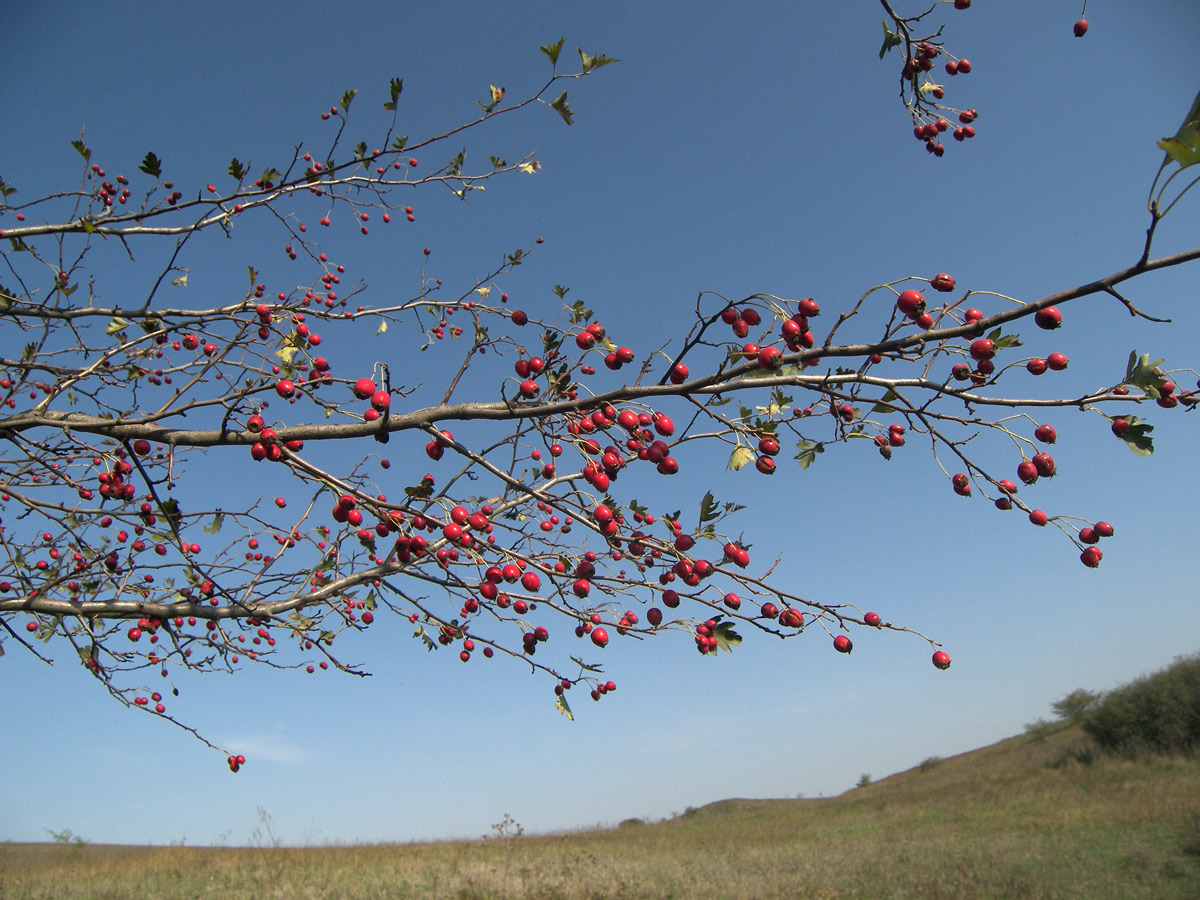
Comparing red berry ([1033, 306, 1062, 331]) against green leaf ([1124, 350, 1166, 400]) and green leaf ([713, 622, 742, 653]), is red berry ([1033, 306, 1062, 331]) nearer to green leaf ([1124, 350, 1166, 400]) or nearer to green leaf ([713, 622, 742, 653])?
green leaf ([1124, 350, 1166, 400])

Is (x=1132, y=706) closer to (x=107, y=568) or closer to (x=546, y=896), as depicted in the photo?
(x=546, y=896)

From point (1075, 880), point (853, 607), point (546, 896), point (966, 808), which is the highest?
point (853, 607)

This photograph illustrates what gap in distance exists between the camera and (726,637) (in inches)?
85.9

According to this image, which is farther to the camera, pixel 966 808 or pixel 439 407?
pixel 966 808

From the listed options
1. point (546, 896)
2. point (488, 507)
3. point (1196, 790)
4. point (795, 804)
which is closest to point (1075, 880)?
point (546, 896)

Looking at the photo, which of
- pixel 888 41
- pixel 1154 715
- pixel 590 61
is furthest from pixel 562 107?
pixel 1154 715

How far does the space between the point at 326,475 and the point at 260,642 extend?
2.57 m

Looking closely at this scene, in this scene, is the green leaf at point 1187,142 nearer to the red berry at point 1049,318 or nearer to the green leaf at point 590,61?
the red berry at point 1049,318

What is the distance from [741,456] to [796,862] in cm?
1581

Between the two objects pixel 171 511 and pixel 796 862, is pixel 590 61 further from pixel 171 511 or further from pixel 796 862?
pixel 796 862

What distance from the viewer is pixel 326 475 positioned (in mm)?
2021

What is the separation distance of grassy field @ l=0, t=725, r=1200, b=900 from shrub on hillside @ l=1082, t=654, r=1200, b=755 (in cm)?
243

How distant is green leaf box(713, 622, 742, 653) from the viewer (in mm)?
2168

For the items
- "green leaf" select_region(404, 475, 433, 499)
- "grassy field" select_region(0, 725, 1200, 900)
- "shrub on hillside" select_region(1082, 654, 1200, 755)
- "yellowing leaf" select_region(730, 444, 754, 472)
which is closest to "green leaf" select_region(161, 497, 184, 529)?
"green leaf" select_region(404, 475, 433, 499)
